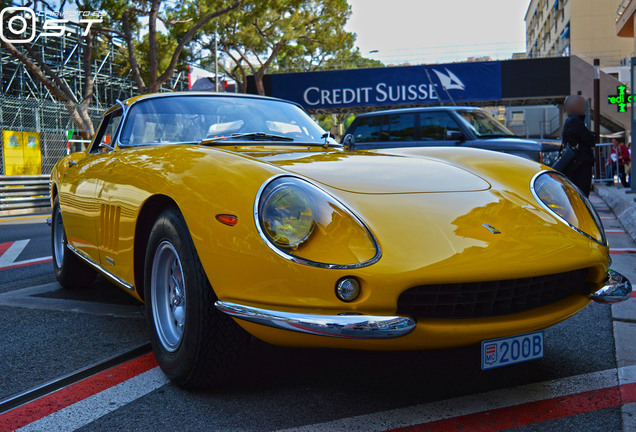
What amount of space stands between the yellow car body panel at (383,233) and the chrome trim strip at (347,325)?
0.10 feet

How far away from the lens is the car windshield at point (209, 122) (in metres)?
3.65

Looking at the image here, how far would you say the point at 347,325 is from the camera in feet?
6.98

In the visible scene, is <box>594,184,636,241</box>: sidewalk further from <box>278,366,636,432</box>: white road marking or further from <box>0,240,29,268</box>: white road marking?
<box>0,240,29,268</box>: white road marking

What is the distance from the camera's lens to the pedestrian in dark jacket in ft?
25.4

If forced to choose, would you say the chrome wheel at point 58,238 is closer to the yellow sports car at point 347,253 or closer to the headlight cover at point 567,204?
the yellow sports car at point 347,253

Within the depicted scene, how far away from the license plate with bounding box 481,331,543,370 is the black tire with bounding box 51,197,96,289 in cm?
321

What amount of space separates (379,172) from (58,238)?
10.5ft

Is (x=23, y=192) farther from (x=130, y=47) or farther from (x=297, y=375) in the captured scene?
(x=297, y=375)

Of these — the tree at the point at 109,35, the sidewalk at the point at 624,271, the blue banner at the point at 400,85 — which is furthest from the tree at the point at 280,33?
the sidewalk at the point at 624,271

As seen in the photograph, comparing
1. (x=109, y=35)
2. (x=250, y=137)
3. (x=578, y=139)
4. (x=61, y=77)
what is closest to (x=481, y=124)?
(x=578, y=139)

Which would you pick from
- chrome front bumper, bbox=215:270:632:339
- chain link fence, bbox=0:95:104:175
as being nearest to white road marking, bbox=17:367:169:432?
chrome front bumper, bbox=215:270:632:339

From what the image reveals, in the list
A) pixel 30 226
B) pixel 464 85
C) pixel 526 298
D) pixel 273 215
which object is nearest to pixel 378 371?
pixel 526 298

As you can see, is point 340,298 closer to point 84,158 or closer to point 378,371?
point 378,371

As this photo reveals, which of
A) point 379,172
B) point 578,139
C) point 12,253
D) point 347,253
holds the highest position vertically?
point 578,139
